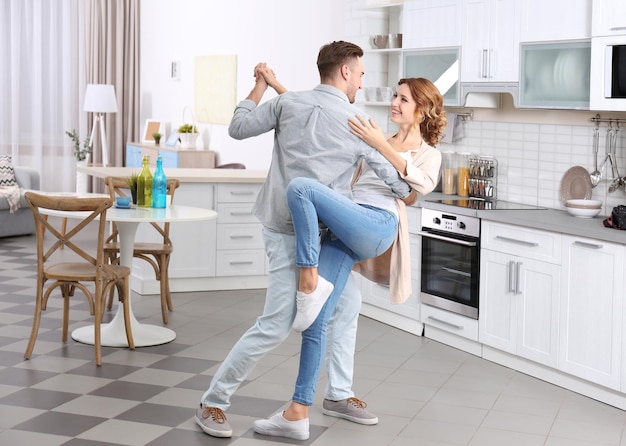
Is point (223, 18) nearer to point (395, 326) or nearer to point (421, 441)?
point (395, 326)

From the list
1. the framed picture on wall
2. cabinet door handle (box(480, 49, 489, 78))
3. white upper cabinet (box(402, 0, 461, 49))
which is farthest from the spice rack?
the framed picture on wall

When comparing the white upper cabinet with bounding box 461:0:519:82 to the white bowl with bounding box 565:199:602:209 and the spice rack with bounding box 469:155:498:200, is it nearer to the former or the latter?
the spice rack with bounding box 469:155:498:200

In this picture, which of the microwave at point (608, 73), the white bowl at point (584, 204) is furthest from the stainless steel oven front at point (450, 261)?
the microwave at point (608, 73)

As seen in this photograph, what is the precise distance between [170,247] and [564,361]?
2502 millimetres

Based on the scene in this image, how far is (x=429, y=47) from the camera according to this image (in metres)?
6.00

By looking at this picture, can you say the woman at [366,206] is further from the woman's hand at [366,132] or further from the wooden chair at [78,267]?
the wooden chair at [78,267]

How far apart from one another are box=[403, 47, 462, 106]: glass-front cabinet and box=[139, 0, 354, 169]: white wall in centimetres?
104

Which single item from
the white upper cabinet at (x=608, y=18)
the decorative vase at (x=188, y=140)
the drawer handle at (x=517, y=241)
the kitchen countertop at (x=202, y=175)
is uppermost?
the white upper cabinet at (x=608, y=18)

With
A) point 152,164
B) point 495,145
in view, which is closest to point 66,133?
point 152,164

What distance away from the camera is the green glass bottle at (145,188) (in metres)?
5.27

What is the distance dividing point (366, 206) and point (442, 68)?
245 centimetres

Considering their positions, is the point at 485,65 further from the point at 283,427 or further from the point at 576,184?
the point at 283,427

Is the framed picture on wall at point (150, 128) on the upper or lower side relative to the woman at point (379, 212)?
upper

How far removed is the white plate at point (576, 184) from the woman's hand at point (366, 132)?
213cm
